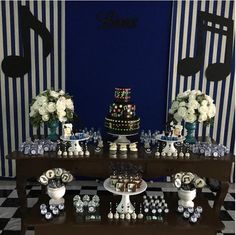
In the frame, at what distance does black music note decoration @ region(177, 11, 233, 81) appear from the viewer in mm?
4934

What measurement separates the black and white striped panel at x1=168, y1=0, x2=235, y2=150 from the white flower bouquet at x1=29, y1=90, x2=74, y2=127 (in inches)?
77.6

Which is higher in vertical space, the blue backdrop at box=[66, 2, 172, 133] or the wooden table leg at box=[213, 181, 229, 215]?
the blue backdrop at box=[66, 2, 172, 133]

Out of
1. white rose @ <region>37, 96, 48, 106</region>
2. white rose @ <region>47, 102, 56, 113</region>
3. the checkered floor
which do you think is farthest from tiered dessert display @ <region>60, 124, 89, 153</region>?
the checkered floor

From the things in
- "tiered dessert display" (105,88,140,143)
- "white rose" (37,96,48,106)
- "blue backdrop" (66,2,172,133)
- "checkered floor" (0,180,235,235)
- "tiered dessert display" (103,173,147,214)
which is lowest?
"checkered floor" (0,180,235,235)

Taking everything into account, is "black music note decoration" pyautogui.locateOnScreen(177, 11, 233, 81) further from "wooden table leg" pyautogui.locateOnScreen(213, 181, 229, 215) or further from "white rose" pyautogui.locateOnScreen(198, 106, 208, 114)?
"wooden table leg" pyautogui.locateOnScreen(213, 181, 229, 215)

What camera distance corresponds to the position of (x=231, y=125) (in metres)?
5.27

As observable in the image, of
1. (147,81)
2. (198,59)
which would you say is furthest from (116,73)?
(198,59)

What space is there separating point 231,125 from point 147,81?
168cm

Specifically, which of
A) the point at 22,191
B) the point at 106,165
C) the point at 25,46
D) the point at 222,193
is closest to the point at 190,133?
the point at 222,193

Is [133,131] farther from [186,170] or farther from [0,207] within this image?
[0,207]

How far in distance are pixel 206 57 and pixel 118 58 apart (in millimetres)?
1483

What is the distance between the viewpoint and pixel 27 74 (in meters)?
5.19

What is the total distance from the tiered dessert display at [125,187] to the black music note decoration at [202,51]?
2.61m

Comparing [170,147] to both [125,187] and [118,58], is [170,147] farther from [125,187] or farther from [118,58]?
[118,58]
